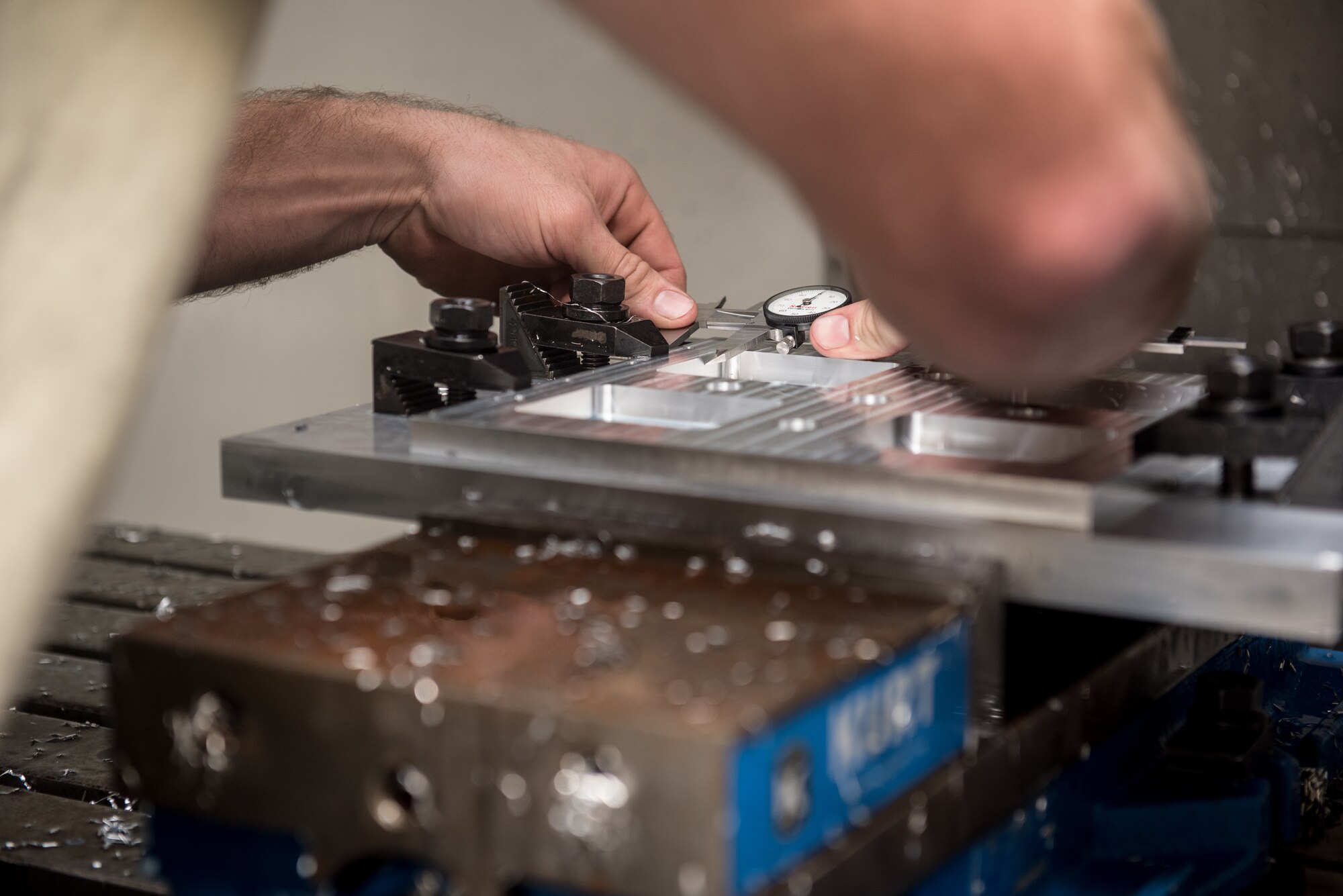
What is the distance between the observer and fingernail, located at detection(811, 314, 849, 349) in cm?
110

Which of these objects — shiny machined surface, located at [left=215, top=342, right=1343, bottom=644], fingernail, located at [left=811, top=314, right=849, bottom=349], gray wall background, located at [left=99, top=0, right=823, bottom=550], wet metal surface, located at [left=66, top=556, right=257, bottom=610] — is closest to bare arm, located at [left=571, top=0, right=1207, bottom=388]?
shiny machined surface, located at [left=215, top=342, right=1343, bottom=644]

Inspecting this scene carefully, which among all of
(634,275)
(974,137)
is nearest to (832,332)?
(634,275)

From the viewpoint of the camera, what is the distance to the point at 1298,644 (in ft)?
3.38

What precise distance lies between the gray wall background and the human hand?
132 cm

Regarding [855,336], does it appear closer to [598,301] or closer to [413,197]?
[598,301]

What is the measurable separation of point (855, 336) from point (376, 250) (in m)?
2.48

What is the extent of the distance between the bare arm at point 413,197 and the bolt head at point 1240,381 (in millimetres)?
642

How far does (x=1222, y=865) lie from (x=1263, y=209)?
1.74 metres

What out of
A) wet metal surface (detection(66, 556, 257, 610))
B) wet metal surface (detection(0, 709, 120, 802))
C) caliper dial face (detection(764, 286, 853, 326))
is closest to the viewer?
wet metal surface (detection(0, 709, 120, 802))

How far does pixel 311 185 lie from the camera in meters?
1.44

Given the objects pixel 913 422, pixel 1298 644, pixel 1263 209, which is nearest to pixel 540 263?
pixel 913 422

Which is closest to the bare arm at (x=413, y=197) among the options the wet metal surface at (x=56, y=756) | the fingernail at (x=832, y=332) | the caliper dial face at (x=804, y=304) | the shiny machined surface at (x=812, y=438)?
the caliper dial face at (x=804, y=304)

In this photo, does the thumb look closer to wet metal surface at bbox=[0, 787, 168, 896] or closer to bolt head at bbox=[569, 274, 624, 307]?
bolt head at bbox=[569, 274, 624, 307]

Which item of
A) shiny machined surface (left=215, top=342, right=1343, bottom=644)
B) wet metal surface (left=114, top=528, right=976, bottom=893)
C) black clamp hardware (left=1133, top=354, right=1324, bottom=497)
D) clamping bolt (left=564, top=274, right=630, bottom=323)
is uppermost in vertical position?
clamping bolt (left=564, top=274, right=630, bottom=323)
